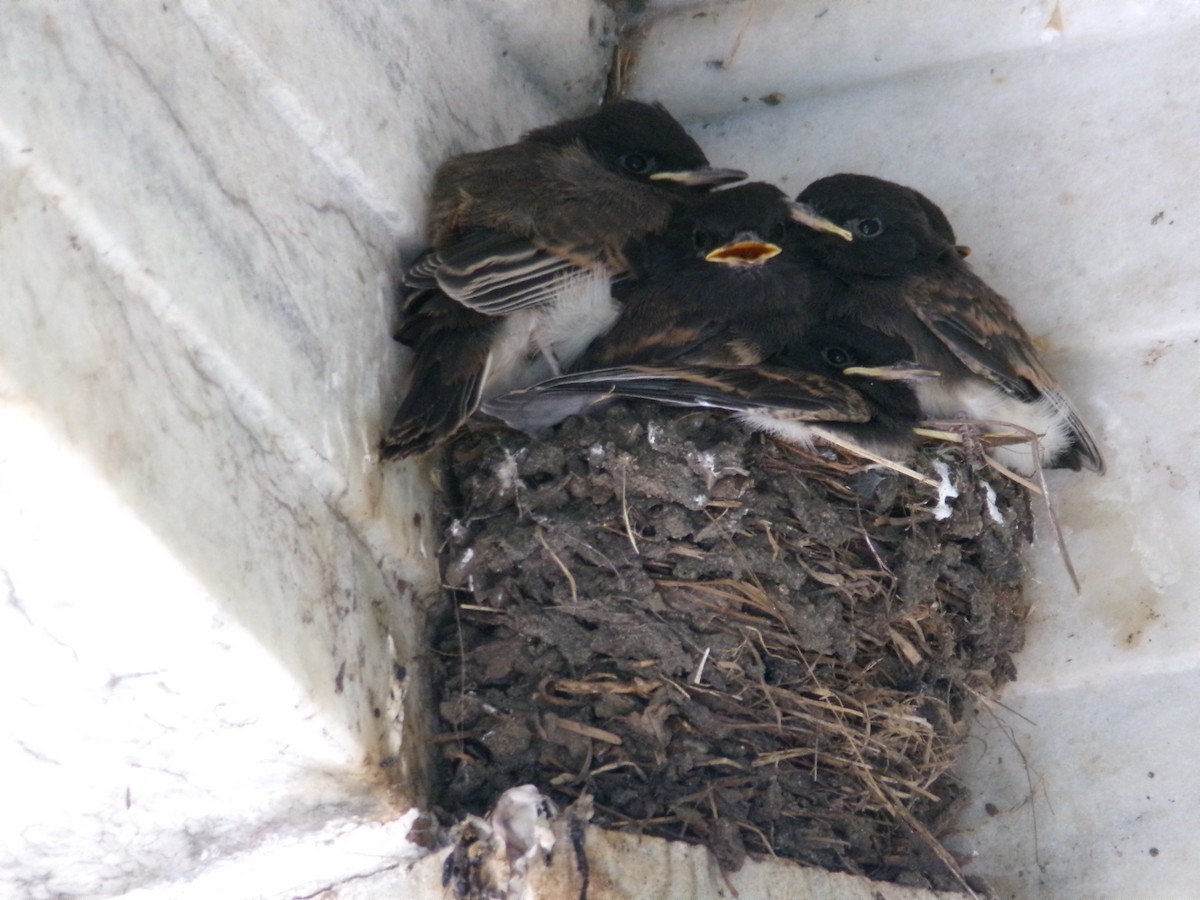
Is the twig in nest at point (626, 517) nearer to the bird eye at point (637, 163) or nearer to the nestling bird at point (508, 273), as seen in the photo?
the nestling bird at point (508, 273)

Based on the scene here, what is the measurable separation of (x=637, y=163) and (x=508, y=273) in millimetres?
818

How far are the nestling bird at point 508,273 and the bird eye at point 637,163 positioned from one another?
0.41 feet

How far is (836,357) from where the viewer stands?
3.52 meters

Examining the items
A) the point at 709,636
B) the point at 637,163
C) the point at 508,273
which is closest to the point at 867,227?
the point at 637,163

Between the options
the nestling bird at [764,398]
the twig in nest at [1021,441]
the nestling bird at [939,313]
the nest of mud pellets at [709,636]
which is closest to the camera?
the nest of mud pellets at [709,636]

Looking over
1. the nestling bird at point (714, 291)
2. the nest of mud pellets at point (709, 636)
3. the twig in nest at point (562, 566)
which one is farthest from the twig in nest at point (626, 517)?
the nestling bird at point (714, 291)

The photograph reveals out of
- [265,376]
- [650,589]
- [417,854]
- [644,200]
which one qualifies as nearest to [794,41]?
[644,200]

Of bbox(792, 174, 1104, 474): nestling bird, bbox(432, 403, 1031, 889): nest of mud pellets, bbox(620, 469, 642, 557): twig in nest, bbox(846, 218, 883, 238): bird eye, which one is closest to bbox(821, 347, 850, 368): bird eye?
bbox(792, 174, 1104, 474): nestling bird

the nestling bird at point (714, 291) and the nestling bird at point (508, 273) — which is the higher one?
the nestling bird at point (508, 273)

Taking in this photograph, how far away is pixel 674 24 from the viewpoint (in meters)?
4.42

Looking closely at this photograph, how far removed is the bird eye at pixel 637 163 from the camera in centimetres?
393

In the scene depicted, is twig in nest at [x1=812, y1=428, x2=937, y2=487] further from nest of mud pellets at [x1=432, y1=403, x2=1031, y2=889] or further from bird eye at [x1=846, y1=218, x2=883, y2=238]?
bird eye at [x1=846, y1=218, x2=883, y2=238]

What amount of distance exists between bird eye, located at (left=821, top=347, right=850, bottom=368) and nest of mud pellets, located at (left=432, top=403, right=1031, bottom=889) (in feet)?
0.93

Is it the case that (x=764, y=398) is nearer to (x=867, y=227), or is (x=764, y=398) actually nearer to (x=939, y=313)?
(x=939, y=313)
